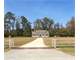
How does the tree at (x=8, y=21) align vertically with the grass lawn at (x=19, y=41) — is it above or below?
above

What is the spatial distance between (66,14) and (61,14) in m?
0.06

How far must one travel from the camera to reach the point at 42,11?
2.99 meters

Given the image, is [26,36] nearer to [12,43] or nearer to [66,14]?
[12,43]

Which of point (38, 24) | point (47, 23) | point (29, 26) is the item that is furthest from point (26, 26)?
point (47, 23)

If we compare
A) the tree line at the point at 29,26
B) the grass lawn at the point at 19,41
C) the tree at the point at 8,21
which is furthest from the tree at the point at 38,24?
the tree at the point at 8,21

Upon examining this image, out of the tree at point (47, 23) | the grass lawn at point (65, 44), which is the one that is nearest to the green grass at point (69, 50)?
the grass lawn at point (65, 44)

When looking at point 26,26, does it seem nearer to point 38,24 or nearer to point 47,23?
point 38,24

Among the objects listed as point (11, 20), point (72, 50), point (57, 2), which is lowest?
point (72, 50)

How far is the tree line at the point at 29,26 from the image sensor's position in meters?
2.98

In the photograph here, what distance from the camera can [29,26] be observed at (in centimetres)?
301

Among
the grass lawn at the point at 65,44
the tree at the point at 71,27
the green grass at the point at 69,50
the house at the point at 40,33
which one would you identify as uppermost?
the tree at the point at 71,27

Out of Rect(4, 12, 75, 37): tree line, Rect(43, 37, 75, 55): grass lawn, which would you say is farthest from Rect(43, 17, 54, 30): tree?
Rect(43, 37, 75, 55): grass lawn

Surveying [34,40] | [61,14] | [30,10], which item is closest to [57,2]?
[61,14]

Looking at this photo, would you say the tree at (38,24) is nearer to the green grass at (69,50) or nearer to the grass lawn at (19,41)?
the grass lawn at (19,41)
